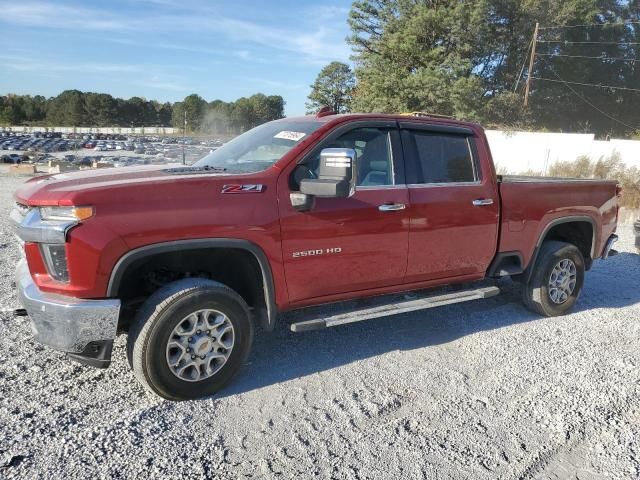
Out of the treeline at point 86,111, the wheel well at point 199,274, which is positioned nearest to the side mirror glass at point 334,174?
the wheel well at point 199,274

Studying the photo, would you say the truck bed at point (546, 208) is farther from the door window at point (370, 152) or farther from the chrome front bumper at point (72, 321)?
the chrome front bumper at point (72, 321)

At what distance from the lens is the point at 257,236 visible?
11.2 feet

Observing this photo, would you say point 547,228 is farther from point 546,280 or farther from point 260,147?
point 260,147

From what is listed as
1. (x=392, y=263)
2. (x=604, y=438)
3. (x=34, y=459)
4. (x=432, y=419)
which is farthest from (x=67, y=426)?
(x=604, y=438)

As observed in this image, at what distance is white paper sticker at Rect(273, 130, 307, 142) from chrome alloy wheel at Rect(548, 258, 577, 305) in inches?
121

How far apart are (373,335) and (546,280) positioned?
1.96 meters

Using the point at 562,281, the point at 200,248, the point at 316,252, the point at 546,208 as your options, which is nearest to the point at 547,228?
the point at 546,208

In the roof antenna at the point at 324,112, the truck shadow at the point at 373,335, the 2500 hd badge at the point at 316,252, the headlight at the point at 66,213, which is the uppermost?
the roof antenna at the point at 324,112

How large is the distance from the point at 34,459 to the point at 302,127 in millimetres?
2827

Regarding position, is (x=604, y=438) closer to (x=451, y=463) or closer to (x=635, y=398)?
(x=635, y=398)

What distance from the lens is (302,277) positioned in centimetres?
367

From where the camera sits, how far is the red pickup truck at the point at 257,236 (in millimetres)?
3014

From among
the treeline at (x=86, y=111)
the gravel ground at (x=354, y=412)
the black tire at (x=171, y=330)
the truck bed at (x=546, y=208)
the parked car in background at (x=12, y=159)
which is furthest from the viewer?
the treeline at (x=86, y=111)

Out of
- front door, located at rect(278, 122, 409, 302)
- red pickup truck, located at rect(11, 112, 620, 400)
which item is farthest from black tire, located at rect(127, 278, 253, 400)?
front door, located at rect(278, 122, 409, 302)
